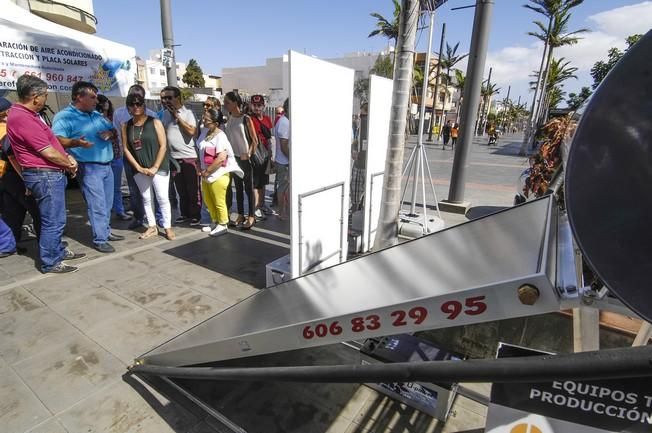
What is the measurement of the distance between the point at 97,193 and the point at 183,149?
1.54 m

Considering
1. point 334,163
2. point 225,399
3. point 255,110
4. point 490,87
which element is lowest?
point 225,399

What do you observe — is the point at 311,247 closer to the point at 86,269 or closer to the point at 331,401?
the point at 331,401

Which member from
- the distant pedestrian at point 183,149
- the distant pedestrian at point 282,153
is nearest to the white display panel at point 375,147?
the distant pedestrian at point 282,153

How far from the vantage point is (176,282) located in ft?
13.4

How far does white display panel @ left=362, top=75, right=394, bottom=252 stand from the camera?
461 cm

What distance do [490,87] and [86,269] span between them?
64116mm

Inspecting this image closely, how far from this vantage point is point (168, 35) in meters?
7.09

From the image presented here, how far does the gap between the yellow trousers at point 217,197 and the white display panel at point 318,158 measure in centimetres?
209

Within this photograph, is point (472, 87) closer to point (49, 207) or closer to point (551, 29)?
point (49, 207)

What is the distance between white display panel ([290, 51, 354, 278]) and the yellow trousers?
2088mm

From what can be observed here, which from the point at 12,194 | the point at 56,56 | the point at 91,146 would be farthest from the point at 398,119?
the point at 56,56

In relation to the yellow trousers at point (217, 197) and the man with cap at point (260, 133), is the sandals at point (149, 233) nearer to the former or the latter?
the yellow trousers at point (217, 197)

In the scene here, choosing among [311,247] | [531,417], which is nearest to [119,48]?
[311,247]

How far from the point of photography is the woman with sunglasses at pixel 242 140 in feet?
17.5
